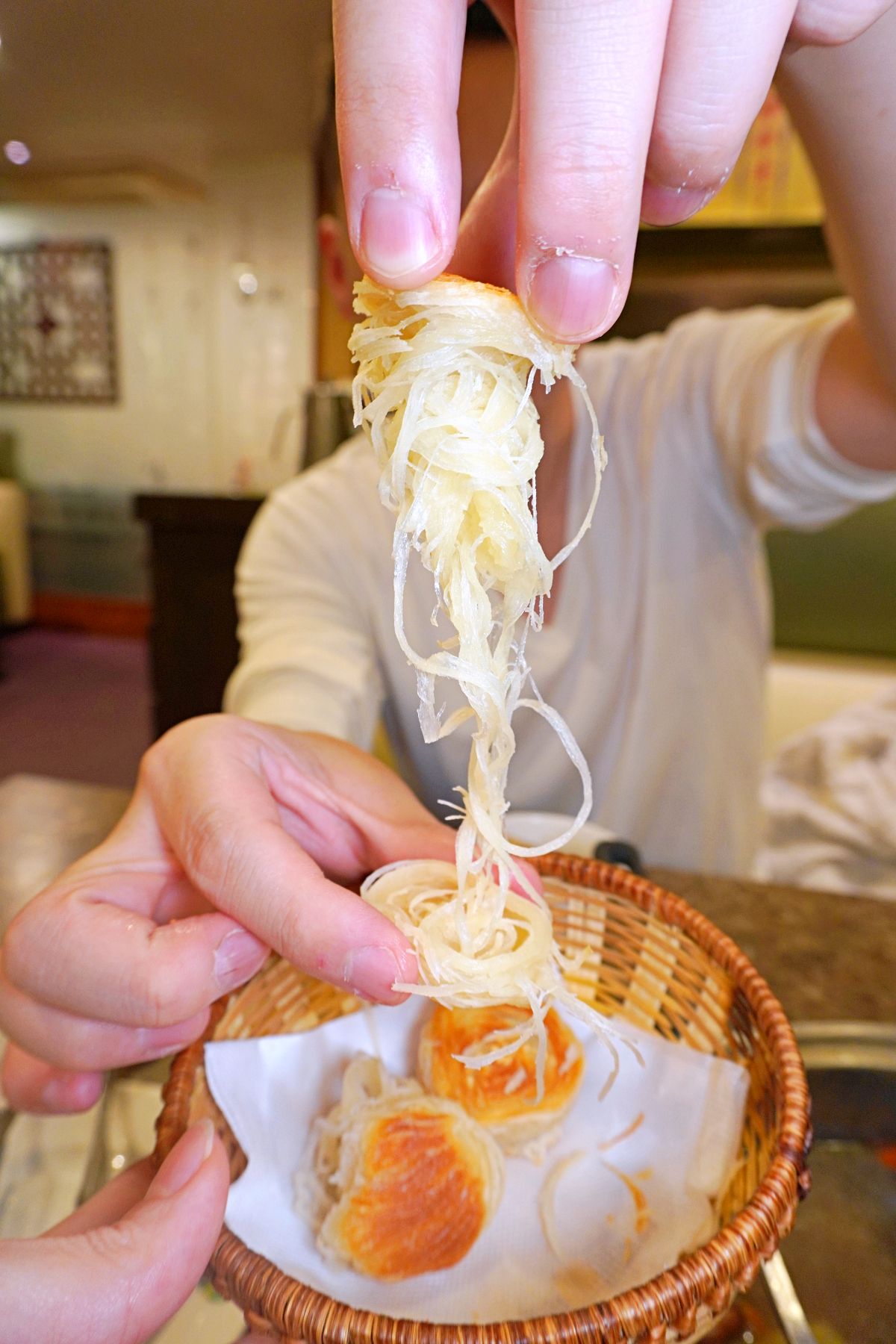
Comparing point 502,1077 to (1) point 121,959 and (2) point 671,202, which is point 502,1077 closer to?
(1) point 121,959

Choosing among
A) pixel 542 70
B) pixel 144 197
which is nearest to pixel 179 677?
pixel 542 70

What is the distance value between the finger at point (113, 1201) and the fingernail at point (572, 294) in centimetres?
44

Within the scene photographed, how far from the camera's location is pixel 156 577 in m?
2.37

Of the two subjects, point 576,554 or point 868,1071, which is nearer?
point 868,1071

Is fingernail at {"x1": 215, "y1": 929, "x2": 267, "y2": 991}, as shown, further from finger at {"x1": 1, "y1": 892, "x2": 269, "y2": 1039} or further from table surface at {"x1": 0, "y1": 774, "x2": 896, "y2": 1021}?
table surface at {"x1": 0, "y1": 774, "x2": 896, "y2": 1021}

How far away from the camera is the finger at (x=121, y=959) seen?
43 centimetres

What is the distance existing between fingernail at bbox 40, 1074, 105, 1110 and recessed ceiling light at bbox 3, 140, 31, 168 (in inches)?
34.6

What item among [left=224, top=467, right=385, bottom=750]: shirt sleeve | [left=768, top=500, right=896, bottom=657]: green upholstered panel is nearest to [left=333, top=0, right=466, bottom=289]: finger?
[left=224, top=467, right=385, bottom=750]: shirt sleeve

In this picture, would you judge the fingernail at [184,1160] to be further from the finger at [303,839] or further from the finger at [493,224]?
the finger at [493,224]

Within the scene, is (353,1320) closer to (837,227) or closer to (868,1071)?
(868,1071)

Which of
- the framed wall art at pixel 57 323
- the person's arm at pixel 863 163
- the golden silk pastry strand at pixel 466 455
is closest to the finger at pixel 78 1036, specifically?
the golden silk pastry strand at pixel 466 455

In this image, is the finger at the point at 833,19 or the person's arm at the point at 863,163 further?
the person's arm at the point at 863,163

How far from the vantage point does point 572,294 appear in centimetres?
30

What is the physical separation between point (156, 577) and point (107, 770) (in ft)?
2.54
